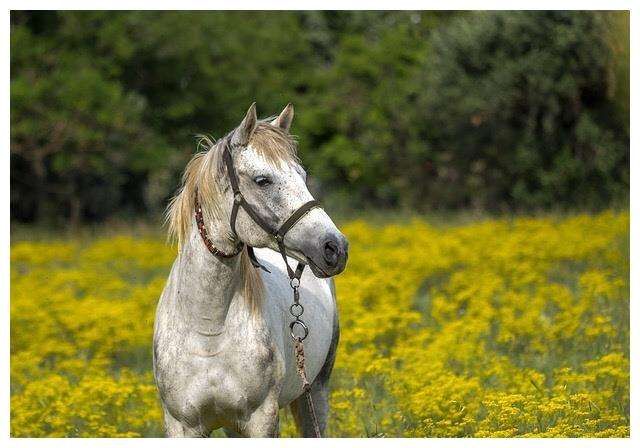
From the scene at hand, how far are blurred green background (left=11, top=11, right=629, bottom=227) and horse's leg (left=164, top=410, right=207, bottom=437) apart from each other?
1082cm

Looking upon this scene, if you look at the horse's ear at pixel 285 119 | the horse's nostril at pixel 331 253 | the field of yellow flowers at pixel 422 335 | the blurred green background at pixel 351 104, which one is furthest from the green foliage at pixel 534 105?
the horse's nostril at pixel 331 253

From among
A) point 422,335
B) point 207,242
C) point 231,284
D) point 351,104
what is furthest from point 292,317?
point 351,104

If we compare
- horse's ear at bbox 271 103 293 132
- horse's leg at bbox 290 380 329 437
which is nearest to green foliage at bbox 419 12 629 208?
horse's leg at bbox 290 380 329 437

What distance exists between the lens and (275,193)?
12.6 feet

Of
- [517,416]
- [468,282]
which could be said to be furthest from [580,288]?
[517,416]

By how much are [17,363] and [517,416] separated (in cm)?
434

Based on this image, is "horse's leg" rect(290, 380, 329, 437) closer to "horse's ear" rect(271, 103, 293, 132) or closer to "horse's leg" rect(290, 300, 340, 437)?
"horse's leg" rect(290, 300, 340, 437)

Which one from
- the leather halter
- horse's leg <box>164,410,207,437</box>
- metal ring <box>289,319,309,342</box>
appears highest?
the leather halter

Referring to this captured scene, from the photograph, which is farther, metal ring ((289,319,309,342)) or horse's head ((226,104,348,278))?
metal ring ((289,319,309,342))

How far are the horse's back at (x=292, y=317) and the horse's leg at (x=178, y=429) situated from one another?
45 cm

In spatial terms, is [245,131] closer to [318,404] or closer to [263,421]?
[263,421]

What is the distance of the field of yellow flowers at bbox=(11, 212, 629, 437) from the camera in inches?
225

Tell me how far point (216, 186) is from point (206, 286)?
0.47m

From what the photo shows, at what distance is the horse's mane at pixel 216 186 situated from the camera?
153 inches
